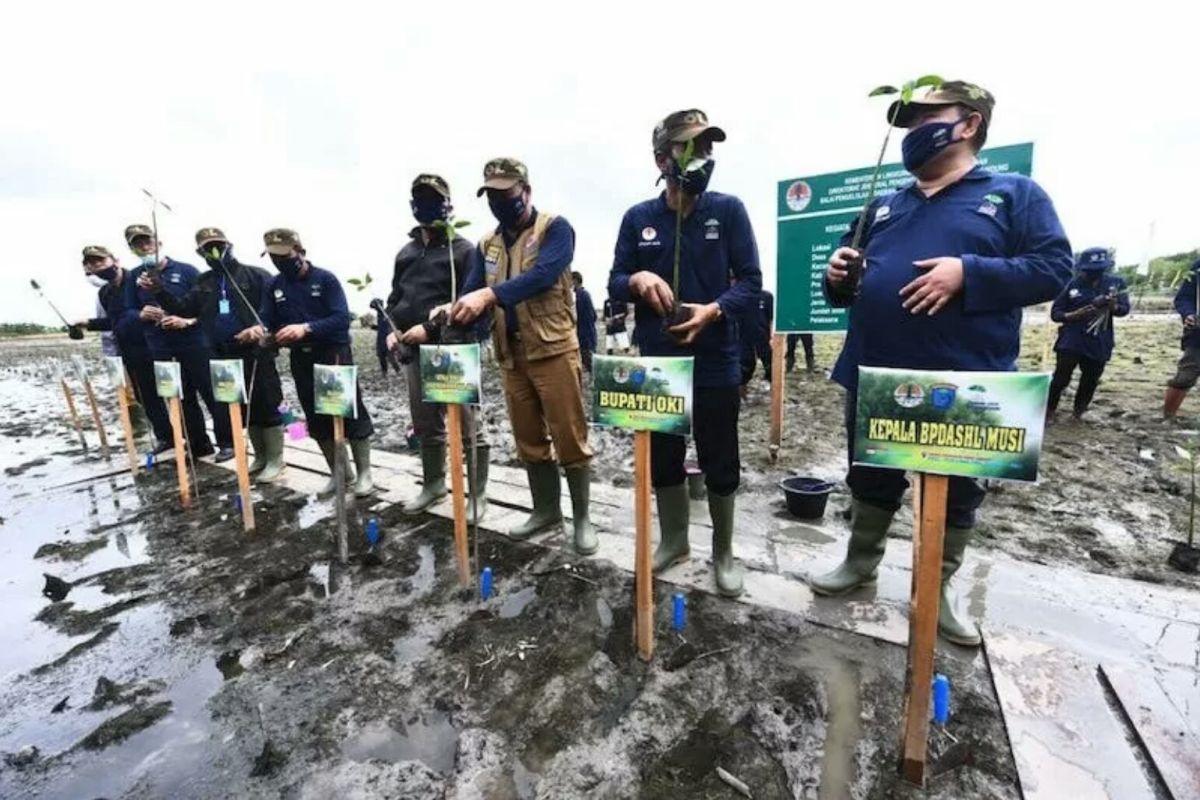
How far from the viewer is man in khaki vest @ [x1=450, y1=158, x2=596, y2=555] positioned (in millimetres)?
3338

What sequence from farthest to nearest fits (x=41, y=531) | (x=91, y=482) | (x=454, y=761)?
1. (x=91, y=482)
2. (x=41, y=531)
3. (x=454, y=761)

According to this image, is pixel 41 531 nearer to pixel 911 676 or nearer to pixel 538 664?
pixel 538 664

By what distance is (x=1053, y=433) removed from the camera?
648 cm

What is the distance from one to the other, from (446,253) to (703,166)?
227 cm

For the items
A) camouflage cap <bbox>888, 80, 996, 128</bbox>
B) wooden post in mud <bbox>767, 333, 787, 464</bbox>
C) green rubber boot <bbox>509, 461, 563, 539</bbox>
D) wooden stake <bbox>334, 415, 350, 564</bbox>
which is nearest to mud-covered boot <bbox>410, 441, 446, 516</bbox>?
wooden stake <bbox>334, 415, 350, 564</bbox>

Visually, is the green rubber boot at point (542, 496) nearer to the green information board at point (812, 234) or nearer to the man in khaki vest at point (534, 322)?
the man in khaki vest at point (534, 322)

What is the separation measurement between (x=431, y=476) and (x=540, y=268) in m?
2.28

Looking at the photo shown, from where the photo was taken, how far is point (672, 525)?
340 cm

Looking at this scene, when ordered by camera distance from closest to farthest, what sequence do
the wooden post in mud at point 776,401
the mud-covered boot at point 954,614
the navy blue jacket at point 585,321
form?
the mud-covered boot at point 954,614, the wooden post in mud at point 776,401, the navy blue jacket at point 585,321

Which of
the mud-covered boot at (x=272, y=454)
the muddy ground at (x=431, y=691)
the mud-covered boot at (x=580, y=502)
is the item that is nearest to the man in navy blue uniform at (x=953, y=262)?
the muddy ground at (x=431, y=691)

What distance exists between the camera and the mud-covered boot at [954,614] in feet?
8.28

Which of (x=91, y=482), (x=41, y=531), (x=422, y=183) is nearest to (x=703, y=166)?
(x=422, y=183)

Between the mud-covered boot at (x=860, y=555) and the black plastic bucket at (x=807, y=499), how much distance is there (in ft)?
3.82

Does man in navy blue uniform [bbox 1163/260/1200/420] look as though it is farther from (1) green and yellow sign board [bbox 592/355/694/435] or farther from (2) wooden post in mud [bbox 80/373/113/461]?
(2) wooden post in mud [bbox 80/373/113/461]
